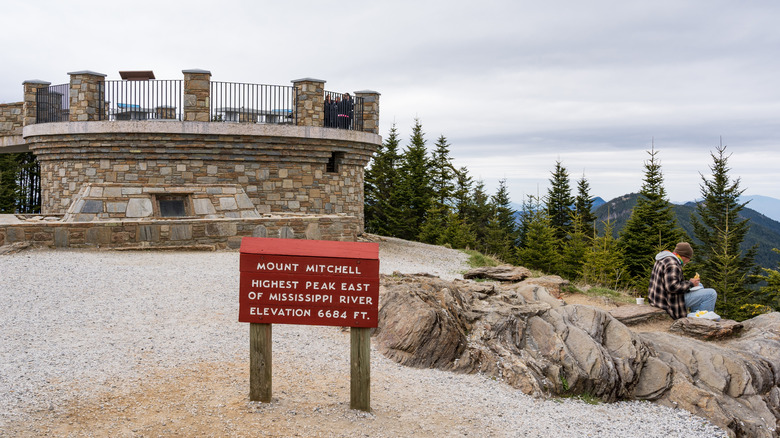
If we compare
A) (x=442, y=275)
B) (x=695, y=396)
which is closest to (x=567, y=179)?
(x=442, y=275)

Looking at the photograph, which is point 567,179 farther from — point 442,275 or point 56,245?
point 56,245

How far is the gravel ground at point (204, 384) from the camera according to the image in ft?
16.3

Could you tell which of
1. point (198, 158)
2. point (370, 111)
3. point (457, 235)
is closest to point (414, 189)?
point (457, 235)

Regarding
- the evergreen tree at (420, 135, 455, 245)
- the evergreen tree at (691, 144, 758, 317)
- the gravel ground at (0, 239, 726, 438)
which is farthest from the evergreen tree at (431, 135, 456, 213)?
the gravel ground at (0, 239, 726, 438)

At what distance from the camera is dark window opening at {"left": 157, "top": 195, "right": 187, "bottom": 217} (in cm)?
1509

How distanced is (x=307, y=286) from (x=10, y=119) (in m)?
20.3

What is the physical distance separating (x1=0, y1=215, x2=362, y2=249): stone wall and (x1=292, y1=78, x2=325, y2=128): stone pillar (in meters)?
4.47

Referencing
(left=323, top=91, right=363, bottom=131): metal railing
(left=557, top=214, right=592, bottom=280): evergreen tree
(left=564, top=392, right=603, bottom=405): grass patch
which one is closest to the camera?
(left=564, top=392, right=603, bottom=405): grass patch

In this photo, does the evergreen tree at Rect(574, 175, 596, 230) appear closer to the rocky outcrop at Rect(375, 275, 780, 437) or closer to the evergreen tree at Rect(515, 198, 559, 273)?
the evergreen tree at Rect(515, 198, 559, 273)

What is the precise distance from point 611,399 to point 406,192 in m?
26.6

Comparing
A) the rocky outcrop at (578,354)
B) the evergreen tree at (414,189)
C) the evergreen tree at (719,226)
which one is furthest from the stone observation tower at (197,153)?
the evergreen tree at (719,226)

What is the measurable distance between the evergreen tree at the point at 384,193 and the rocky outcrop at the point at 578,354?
82.0 feet

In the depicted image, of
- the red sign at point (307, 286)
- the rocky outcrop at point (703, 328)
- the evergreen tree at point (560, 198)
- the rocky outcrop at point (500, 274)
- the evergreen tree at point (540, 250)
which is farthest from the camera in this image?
the evergreen tree at point (560, 198)

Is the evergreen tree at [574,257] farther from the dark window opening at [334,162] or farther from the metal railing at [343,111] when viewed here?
the dark window opening at [334,162]
